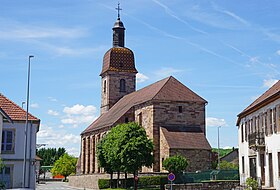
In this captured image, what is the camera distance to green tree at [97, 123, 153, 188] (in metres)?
45.2

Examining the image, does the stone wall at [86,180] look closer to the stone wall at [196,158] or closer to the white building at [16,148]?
the stone wall at [196,158]

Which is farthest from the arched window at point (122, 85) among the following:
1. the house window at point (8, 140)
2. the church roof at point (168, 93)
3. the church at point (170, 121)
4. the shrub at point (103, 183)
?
the house window at point (8, 140)

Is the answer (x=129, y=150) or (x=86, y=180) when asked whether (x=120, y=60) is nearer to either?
(x=86, y=180)

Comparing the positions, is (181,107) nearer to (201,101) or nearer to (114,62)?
(201,101)

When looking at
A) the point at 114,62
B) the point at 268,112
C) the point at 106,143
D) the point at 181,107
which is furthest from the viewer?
the point at 114,62

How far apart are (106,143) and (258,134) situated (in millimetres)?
23073

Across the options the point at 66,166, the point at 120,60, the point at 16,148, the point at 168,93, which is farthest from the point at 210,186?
the point at 66,166

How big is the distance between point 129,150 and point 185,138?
443 inches

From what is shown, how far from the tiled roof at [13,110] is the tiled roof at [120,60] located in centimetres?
4561

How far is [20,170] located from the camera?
34188mm

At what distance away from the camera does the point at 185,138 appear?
2147 inches

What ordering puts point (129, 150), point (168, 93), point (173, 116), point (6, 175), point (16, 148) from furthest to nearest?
point (168, 93) → point (173, 116) → point (129, 150) → point (16, 148) → point (6, 175)

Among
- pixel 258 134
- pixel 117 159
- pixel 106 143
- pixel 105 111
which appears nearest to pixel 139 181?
pixel 117 159

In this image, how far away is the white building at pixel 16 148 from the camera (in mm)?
33688
